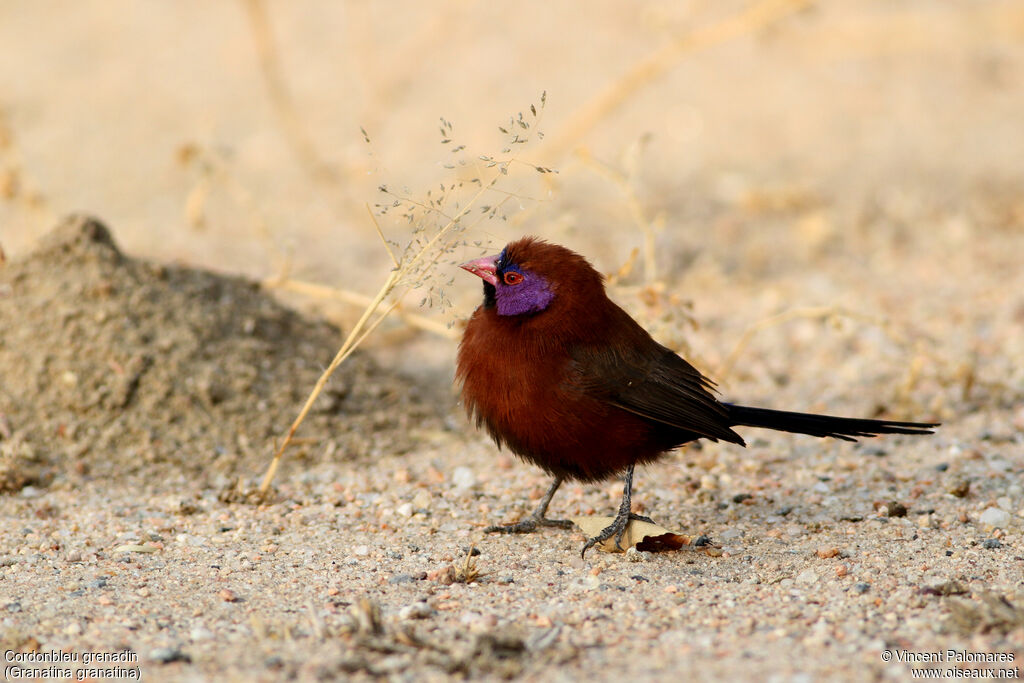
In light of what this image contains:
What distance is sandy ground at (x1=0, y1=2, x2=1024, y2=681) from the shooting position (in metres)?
Result: 2.82

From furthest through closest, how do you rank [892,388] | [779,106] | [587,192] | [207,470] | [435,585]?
[779,106], [587,192], [892,388], [207,470], [435,585]

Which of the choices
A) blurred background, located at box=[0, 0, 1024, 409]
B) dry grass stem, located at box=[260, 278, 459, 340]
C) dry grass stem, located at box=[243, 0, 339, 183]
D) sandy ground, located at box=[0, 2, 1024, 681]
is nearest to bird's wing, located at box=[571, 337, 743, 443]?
sandy ground, located at box=[0, 2, 1024, 681]

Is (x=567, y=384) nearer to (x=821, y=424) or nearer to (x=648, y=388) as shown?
(x=648, y=388)

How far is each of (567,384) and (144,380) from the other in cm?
192

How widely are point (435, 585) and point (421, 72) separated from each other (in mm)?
6724

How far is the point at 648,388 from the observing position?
360 centimetres

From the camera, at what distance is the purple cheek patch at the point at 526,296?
137 inches

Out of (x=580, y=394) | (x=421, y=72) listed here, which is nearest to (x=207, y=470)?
(x=580, y=394)

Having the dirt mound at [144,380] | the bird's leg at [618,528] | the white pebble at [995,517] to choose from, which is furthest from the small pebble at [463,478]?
the white pebble at [995,517]

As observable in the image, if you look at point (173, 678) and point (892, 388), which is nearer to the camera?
point (173, 678)

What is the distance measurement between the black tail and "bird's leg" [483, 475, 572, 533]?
706 mm

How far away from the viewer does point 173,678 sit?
2426mm

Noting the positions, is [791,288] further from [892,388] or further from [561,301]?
[561,301]

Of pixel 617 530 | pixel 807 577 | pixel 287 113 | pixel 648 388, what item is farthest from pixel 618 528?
pixel 287 113
